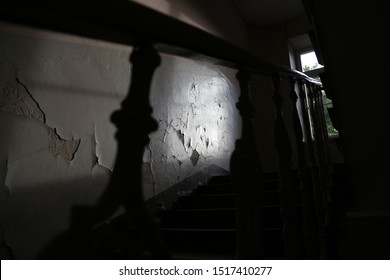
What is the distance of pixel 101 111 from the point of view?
2.25 meters

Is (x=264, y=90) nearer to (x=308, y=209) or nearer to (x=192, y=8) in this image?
(x=192, y=8)

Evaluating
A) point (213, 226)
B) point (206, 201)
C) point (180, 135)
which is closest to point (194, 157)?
point (180, 135)

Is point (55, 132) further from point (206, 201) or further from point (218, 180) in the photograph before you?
point (218, 180)

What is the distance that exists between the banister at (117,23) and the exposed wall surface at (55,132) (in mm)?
1153

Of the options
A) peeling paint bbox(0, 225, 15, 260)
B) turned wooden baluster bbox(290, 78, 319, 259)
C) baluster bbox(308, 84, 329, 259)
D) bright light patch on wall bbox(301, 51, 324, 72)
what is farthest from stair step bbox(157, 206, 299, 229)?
bright light patch on wall bbox(301, 51, 324, 72)

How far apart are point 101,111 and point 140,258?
6.18 feet

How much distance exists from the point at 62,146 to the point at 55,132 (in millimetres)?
98

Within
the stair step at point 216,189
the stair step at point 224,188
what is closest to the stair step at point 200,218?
Result: the stair step at point 224,188

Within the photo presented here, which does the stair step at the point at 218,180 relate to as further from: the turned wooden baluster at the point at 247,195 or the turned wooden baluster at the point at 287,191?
the turned wooden baluster at the point at 247,195

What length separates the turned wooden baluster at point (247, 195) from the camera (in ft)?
2.23

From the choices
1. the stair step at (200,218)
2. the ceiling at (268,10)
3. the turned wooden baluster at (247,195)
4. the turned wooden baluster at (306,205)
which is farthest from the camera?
the ceiling at (268,10)

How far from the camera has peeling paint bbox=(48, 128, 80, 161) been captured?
187cm

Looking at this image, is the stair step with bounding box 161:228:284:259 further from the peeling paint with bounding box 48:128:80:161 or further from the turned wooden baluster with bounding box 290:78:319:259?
the peeling paint with bounding box 48:128:80:161
